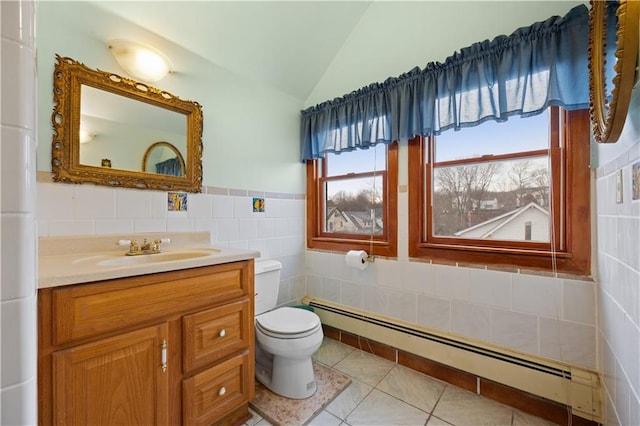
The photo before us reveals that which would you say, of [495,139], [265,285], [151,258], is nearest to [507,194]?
[495,139]

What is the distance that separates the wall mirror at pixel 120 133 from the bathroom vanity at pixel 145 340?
1.44 ft

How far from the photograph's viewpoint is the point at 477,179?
67.4 inches

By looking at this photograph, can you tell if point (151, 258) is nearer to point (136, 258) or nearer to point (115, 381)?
point (136, 258)

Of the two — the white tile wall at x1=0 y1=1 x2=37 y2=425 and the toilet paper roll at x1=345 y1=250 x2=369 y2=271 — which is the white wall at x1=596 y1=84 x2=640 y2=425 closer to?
the toilet paper roll at x1=345 y1=250 x2=369 y2=271

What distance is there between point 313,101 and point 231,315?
1920 millimetres

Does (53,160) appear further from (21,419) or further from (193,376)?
(21,419)

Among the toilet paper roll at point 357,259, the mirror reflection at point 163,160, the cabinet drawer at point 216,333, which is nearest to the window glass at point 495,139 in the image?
the toilet paper roll at point 357,259


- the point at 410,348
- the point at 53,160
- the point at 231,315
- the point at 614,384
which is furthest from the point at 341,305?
the point at 53,160

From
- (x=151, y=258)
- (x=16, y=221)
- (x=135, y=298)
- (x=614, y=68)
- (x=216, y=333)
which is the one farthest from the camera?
(x=151, y=258)

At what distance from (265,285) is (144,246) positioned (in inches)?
30.2

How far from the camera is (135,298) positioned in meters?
1.04

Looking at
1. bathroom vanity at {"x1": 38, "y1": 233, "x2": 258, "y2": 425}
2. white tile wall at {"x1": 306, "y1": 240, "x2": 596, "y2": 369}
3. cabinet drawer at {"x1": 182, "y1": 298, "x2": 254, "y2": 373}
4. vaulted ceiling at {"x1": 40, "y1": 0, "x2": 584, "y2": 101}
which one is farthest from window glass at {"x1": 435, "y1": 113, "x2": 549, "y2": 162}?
cabinet drawer at {"x1": 182, "y1": 298, "x2": 254, "y2": 373}

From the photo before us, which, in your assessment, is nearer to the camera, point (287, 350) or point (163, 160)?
point (287, 350)

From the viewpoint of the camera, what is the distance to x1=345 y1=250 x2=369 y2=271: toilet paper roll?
2.01 m
